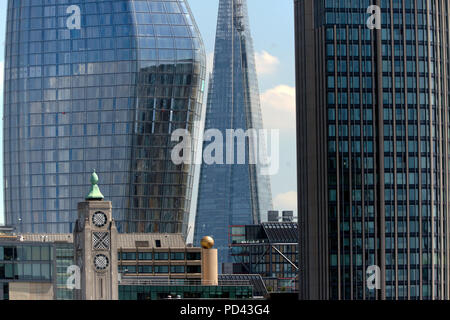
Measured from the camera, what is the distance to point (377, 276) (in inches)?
7756
